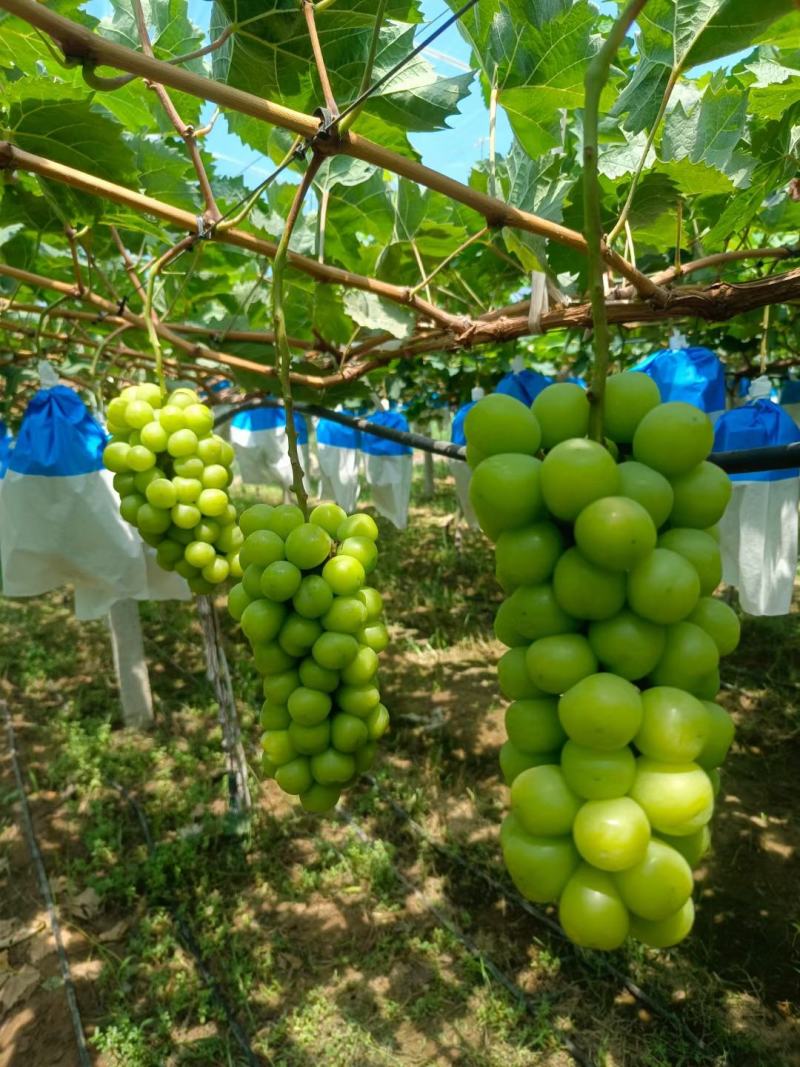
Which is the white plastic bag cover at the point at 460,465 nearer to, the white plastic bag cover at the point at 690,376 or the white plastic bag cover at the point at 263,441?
the white plastic bag cover at the point at 690,376

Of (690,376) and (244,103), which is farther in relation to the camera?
(690,376)

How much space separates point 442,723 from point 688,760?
3.74 metres

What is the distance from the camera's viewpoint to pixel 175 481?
135 cm

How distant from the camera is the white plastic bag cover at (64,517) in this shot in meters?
2.02

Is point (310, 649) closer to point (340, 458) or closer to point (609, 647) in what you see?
point (609, 647)

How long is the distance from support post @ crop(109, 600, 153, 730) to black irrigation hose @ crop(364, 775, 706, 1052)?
1524 millimetres

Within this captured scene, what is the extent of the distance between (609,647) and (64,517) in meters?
1.94

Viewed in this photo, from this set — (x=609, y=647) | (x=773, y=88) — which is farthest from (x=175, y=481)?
(x=773, y=88)

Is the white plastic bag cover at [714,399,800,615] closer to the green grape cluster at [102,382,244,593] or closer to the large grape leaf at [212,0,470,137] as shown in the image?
the large grape leaf at [212,0,470,137]

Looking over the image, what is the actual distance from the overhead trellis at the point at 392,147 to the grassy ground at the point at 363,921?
214 centimetres

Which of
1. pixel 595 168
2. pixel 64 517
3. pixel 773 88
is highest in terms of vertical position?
pixel 773 88

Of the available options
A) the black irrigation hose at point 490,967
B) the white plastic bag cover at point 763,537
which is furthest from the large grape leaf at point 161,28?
the black irrigation hose at point 490,967

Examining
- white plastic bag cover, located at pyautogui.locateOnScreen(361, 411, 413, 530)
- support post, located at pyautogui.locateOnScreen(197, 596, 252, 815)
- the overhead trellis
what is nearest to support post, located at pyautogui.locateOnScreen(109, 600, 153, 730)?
support post, located at pyautogui.locateOnScreen(197, 596, 252, 815)

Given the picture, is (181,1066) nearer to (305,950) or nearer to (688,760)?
(305,950)
